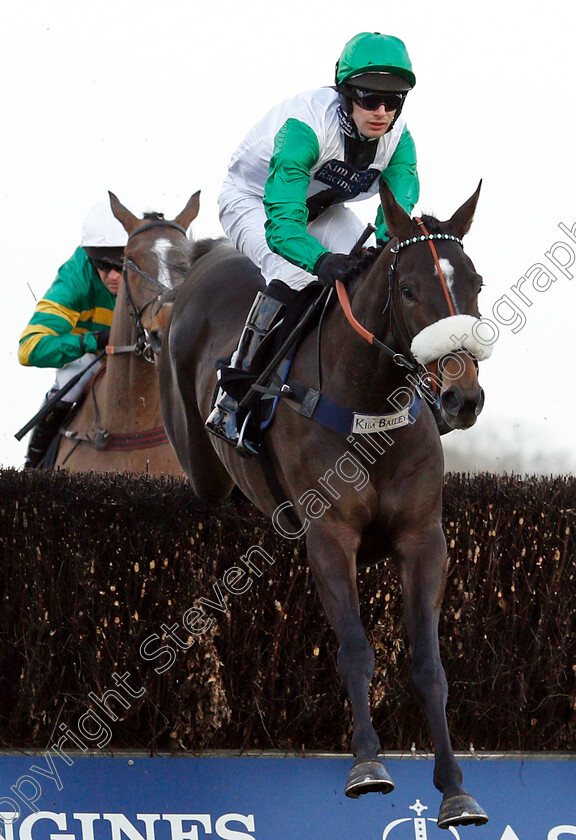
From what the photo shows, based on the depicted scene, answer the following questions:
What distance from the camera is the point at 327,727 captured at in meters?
5.39

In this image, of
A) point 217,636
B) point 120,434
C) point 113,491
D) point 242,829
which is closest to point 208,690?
point 217,636

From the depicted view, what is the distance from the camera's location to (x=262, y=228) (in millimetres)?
5246

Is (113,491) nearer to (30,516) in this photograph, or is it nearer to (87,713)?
(30,516)

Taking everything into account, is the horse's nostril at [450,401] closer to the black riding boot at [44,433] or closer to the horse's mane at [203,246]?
the horse's mane at [203,246]

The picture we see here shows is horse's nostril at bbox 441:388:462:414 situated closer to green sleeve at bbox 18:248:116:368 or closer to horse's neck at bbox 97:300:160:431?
horse's neck at bbox 97:300:160:431

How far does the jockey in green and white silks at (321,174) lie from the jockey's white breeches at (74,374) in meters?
2.71

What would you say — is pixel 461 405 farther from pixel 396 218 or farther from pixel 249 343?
pixel 249 343

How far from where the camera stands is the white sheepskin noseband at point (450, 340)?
364cm

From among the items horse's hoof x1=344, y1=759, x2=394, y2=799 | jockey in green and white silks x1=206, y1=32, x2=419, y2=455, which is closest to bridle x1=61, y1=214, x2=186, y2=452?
jockey in green and white silks x1=206, y1=32, x2=419, y2=455

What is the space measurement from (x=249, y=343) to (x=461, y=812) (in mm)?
1976

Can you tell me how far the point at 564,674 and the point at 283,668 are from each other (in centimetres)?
117

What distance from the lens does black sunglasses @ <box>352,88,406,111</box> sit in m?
4.66

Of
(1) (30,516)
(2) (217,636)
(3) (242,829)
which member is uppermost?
(1) (30,516)

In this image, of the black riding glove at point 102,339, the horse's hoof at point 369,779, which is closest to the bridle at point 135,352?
the black riding glove at point 102,339
